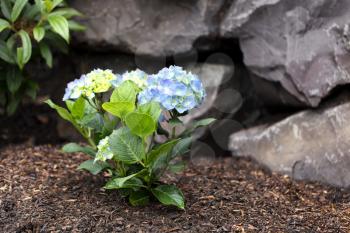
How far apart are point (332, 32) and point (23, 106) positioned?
2.29 meters

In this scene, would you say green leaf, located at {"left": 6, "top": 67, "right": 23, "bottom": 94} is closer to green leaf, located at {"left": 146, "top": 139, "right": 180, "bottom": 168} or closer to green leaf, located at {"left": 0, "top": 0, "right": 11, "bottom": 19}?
green leaf, located at {"left": 0, "top": 0, "right": 11, "bottom": 19}

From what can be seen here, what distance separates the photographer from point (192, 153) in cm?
378

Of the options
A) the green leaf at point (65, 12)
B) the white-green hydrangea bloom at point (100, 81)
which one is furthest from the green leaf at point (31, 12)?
the white-green hydrangea bloom at point (100, 81)

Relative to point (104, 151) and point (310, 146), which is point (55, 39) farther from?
point (310, 146)

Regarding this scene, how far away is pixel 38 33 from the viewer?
323 cm

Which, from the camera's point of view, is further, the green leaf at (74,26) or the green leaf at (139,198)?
the green leaf at (74,26)

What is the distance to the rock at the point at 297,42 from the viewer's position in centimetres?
311

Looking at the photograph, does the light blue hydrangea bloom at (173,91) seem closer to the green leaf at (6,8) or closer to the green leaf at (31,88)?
the green leaf at (6,8)

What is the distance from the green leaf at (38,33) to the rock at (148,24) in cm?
56

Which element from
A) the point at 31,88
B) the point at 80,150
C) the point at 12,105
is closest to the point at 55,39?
the point at 31,88

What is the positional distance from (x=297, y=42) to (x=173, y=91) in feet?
3.52

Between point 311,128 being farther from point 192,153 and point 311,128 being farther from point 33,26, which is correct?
point 33,26

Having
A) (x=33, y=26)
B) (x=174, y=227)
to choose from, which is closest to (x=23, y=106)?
(x=33, y=26)

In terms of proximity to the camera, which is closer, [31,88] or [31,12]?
[31,12]
